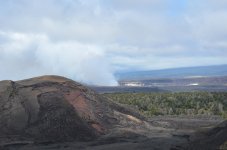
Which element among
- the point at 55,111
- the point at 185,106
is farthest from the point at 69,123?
the point at 185,106

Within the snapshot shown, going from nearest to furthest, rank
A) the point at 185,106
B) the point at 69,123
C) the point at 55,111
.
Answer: the point at 69,123
the point at 55,111
the point at 185,106

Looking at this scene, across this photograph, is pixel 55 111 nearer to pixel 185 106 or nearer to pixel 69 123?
pixel 69 123

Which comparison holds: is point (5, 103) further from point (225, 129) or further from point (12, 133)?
point (225, 129)

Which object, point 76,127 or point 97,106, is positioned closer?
point 76,127

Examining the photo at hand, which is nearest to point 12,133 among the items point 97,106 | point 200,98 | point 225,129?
point 97,106

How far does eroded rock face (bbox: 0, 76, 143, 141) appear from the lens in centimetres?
4278

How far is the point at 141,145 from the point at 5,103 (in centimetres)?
1452

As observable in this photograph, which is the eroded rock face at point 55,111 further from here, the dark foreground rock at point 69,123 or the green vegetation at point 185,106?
the green vegetation at point 185,106

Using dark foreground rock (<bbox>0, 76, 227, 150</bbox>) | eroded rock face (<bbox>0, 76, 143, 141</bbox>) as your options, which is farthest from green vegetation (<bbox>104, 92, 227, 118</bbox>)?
eroded rock face (<bbox>0, 76, 143, 141</bbox>)

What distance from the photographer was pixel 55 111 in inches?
1722

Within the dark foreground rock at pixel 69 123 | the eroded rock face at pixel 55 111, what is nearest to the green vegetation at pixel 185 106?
the dark foreground rock at pixel 69 123

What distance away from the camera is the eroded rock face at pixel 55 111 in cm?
4278

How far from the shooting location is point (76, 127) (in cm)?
4309

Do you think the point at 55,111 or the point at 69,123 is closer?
the point at 69,123
